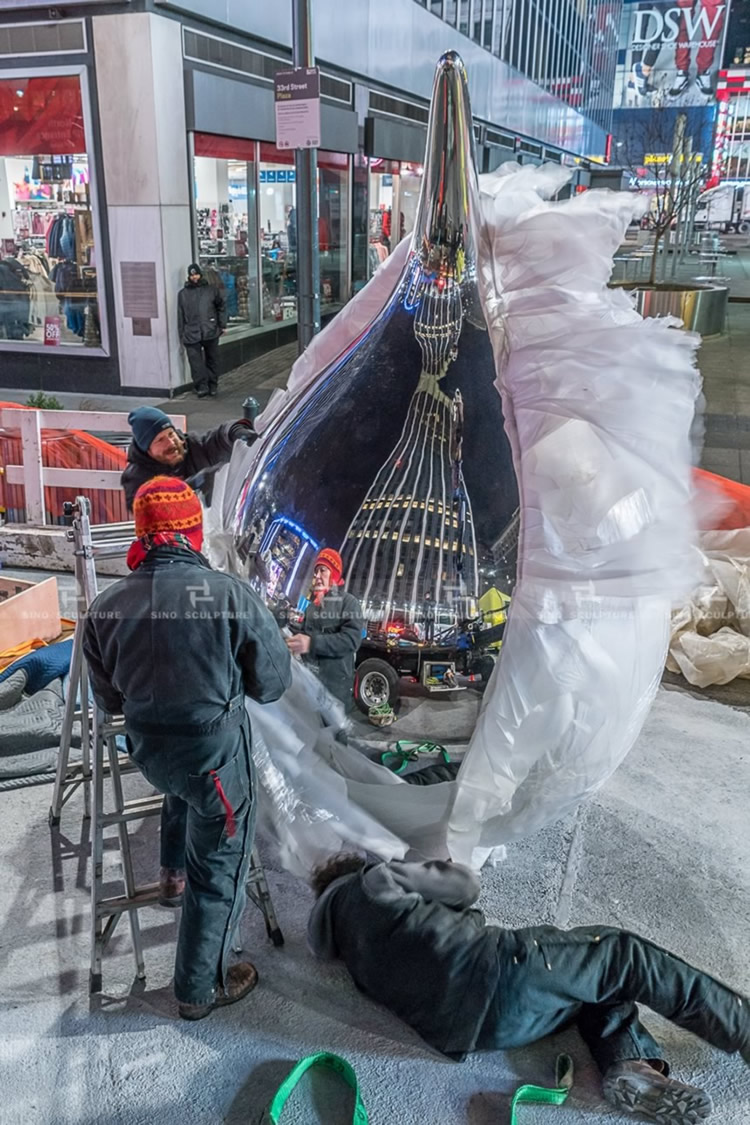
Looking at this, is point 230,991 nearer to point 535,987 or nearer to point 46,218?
point 535,987

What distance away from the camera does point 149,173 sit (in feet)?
31.3

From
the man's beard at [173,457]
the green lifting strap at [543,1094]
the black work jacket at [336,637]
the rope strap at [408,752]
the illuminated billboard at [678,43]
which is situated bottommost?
the green lifting strap at [543,1094]

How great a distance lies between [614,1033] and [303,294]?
21.4 ft

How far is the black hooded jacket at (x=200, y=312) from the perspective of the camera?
9.99 m

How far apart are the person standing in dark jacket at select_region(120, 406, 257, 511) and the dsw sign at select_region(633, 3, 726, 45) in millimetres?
48630

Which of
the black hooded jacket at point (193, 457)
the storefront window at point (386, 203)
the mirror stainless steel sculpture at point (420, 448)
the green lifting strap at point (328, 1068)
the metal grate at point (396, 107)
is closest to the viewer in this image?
the green lifting strap at point (328, 1068)

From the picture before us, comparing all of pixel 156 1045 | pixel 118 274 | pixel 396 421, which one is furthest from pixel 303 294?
pixel 156 1045

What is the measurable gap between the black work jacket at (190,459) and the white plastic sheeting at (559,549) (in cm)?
92

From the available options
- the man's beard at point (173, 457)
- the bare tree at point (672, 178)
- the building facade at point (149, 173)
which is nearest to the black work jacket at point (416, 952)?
the man's beard at point (173, 457)

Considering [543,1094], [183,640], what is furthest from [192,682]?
[543,1094]

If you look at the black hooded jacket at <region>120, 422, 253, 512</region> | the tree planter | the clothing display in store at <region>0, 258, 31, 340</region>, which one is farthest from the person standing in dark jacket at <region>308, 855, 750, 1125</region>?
the tree planter

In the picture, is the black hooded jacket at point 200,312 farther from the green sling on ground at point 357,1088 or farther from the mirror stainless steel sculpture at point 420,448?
the green sling on ground at point 357,1088

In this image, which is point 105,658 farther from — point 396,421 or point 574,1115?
point 574,1115

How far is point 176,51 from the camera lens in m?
9.48
